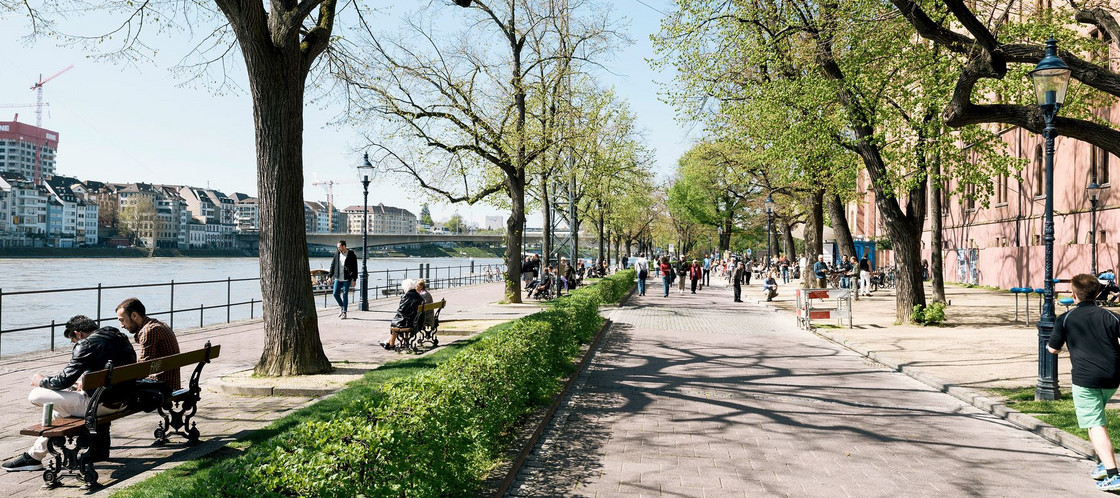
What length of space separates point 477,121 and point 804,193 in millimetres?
17878

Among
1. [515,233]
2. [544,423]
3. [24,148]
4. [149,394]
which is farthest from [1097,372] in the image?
[24,148]

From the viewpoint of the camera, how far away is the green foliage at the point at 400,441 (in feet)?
11.5

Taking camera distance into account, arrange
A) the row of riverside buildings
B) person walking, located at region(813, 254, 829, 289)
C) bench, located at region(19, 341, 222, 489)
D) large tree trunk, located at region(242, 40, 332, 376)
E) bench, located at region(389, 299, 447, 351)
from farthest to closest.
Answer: the row of riverside buildings, person walking, located at region(813, 254, 829, 289), bench, located at region(389, 299, 447, 351), large tree trunk, located at region(242, 40, 332, 376), bench, located at region(19, 341, 222, 489)

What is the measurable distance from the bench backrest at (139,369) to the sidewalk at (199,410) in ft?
2.20

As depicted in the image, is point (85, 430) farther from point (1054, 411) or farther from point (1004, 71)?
point (1004, 71)

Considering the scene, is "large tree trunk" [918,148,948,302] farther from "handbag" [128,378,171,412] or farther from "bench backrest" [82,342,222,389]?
"handbag" [128,378,171,412]

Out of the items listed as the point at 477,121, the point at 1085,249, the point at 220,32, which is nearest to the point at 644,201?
the point at 1085,249

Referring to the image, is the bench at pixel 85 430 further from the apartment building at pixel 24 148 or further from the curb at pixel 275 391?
the apartment building at pixel 24 148

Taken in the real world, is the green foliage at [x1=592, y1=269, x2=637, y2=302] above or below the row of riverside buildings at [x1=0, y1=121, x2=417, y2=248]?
below

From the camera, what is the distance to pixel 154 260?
3004 inches

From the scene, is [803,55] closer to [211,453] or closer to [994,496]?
[994,496]

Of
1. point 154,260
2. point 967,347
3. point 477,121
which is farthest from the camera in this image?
point 154,260

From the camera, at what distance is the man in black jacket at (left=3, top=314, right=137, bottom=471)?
5.46m

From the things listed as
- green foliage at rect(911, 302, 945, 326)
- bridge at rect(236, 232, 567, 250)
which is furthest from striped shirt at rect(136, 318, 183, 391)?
bridge at rect(236, 232, 567, 250)
